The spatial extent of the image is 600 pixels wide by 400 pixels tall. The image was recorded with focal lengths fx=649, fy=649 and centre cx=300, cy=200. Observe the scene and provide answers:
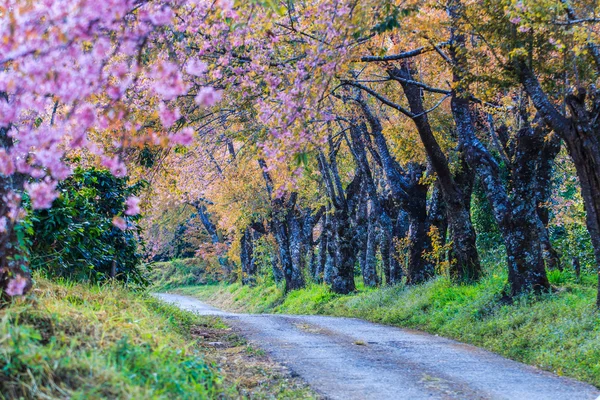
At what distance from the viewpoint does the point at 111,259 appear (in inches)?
508

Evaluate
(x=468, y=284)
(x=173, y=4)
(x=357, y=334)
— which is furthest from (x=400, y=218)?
(x=173, y=4)

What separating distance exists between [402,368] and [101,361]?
4.80m

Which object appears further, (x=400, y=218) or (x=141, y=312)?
(x=400, y=218)

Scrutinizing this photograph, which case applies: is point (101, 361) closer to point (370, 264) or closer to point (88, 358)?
point (88, 358)

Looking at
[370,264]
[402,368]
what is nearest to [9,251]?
[402,368]

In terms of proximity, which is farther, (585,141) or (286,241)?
(286,241)

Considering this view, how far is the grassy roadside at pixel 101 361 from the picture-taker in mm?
5027

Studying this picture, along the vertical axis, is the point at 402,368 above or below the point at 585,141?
below

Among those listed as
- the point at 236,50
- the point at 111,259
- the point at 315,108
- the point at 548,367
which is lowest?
the point at 548,367

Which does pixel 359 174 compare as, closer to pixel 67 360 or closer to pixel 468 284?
pixel 468 284

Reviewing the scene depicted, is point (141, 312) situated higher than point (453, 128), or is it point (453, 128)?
point (453, 128)

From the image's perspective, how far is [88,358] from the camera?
18.0 feet

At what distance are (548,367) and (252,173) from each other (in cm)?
1913

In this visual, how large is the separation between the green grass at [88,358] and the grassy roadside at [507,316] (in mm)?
5568
